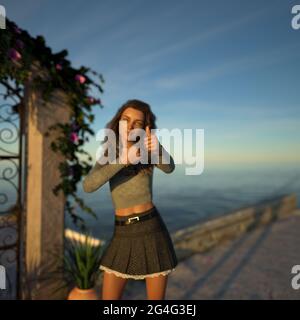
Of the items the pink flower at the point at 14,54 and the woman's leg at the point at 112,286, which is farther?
the pink flower at the point at 14,54

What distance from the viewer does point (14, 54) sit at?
2824mm

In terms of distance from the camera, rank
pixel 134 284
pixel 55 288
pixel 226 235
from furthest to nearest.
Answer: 1. pixel 226 235
2. pixel 134 284
3. pixel 55 288

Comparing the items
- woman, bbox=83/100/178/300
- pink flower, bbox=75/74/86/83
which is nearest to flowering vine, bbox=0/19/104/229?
pink flower, bbox=75/74/86/83

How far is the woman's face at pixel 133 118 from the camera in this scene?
2.08 meters

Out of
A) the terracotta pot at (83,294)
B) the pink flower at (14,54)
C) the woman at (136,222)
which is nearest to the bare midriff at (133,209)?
the woman at (136,222)

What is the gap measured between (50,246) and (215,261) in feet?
10.1

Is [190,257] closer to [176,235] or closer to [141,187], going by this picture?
[176,235]

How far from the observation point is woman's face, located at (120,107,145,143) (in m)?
2.08

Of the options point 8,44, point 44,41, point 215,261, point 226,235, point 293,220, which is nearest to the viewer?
point 8,44

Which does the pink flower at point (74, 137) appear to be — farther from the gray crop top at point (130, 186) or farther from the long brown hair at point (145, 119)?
the gray crop top at point (130, 186)

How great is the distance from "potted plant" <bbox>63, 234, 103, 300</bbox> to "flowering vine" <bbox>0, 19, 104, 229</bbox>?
33 centimetres

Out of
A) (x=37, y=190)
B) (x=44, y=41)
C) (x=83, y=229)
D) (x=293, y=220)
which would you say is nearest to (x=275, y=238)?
(x=293, y=220)

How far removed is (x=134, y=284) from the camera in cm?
417

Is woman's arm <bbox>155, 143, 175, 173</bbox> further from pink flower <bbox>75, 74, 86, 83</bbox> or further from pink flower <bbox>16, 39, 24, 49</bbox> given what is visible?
pink flower <bbox>16, 39, 24, 49</bbox>
